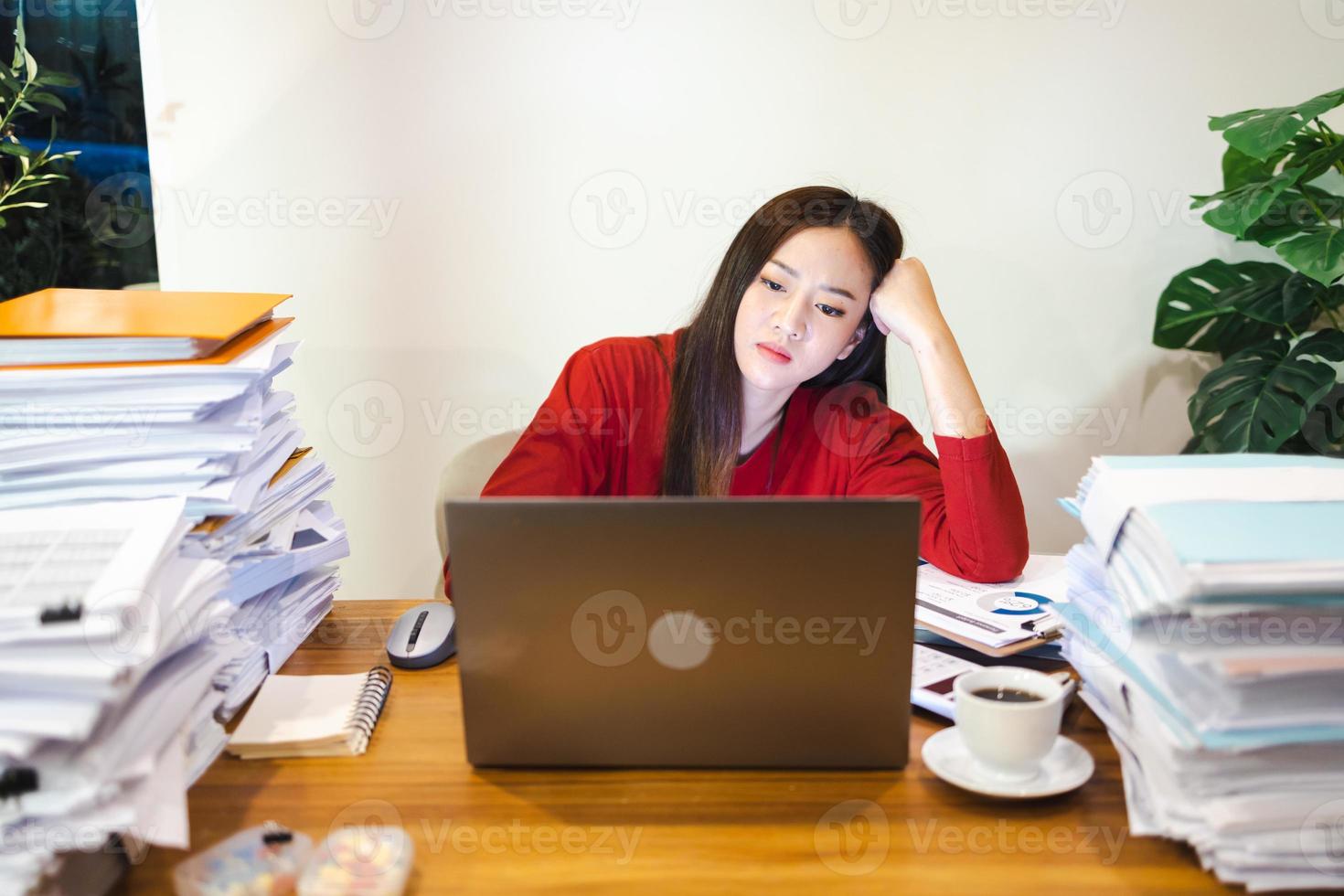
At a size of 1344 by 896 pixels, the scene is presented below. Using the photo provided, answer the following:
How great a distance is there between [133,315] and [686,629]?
0.78m

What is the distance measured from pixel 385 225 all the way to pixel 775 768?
6.40 ft

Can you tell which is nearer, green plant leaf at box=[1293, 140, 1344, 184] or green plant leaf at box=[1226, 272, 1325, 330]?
green plant leaf at box=[1293, 140, 1344, 184]

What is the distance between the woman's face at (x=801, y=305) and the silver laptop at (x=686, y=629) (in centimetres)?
83

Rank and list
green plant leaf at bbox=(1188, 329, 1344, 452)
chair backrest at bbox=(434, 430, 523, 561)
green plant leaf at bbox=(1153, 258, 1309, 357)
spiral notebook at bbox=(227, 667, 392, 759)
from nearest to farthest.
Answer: spiral notebook at bbox=(227, 667, 392, 759) < chair backrest at bbox=(434, 430, 523, 561) < green plant leaf at bbox=(1188, 329, 1344, 452) < green plant leaf at bbox=(1153, 258, 1309, 357)

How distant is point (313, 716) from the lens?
1034 mm

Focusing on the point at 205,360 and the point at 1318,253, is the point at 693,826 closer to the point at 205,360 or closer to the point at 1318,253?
the point at 205,360

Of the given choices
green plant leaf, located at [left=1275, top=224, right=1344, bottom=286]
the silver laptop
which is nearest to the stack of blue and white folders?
the silver laptop

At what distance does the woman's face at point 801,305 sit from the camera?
167cm

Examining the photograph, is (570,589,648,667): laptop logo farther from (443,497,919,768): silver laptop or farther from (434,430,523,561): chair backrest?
(434,430,523,561): chair backrest

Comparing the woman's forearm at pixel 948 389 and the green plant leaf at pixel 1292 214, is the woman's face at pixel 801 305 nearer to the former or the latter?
the woman's forearm at pixel 948 389

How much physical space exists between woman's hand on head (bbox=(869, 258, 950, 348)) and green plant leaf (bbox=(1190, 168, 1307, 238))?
2.63 ft

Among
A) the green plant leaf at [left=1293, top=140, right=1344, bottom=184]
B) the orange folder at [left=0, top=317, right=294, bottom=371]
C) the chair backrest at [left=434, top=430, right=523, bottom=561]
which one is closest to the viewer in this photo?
the orange folder at [left=0, top=317, right=294, bottom=371]

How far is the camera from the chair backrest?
1.85 metres

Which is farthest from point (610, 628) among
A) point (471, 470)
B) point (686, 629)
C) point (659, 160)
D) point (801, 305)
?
point (659, 160)
